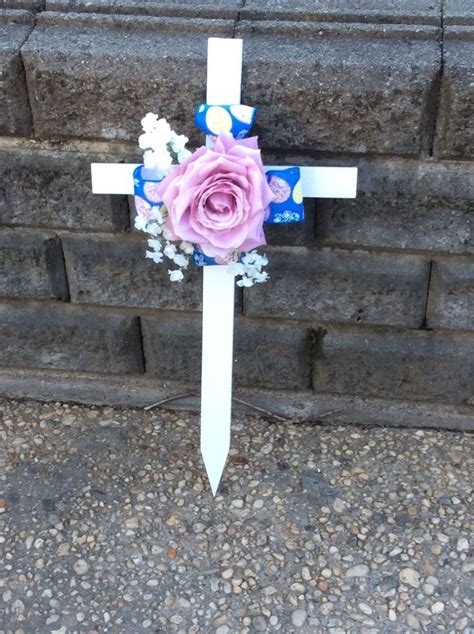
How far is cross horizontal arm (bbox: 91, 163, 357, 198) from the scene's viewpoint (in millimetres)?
1920

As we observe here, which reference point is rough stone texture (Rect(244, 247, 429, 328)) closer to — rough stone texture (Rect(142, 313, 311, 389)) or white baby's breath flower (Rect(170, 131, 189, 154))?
rough stone texture (Rect(142, 313, 311, 389))

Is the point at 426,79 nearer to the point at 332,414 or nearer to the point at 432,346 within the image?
the point at 432,346

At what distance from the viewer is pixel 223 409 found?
2119 millimetres

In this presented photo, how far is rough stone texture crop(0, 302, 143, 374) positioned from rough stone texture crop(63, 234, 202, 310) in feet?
0.28

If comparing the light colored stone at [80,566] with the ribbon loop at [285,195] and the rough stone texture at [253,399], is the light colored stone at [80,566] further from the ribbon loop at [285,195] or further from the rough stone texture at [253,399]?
the ribbon loop at [285,195]

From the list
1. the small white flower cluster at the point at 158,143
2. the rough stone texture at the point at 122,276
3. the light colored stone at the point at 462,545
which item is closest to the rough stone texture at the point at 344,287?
the rough stone texture at the point at 122,276

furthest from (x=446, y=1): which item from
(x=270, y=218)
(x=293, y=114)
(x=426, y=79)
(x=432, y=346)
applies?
(x=432, y=346)

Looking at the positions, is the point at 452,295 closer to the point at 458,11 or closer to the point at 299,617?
the point at 458,11

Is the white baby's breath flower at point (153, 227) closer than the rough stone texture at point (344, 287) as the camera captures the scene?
Yes

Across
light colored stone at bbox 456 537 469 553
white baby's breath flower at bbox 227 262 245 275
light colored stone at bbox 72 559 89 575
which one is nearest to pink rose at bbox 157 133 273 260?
white baby's breath flower at bbox 227 262 245 275

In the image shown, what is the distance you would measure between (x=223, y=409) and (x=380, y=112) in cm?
89

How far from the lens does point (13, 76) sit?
2062 millimetres

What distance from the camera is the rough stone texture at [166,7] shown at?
2.08 m

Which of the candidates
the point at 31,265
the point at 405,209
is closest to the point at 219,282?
the point at 405,209
